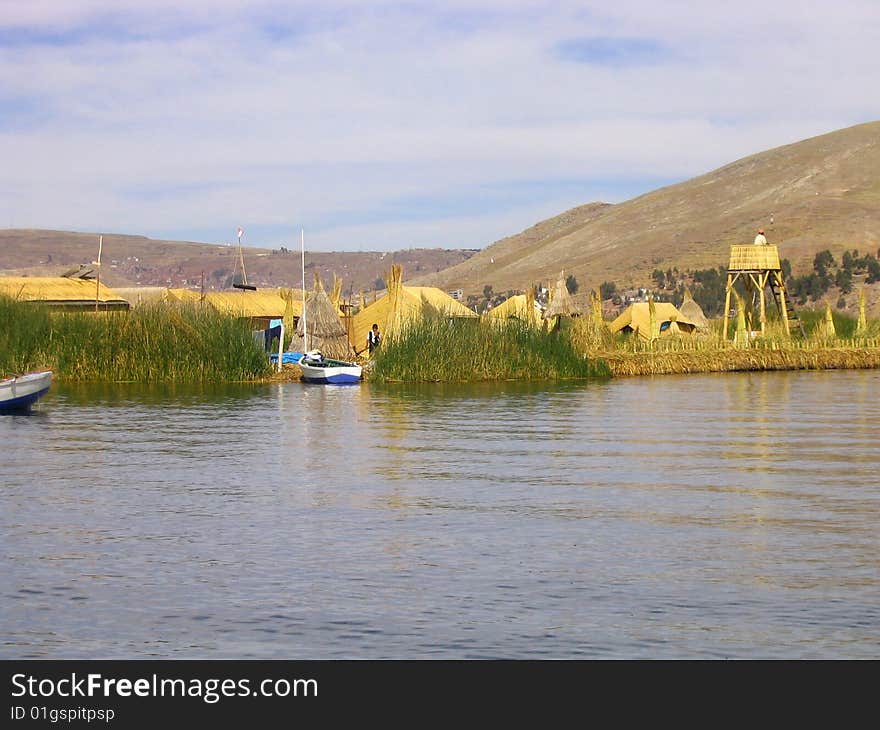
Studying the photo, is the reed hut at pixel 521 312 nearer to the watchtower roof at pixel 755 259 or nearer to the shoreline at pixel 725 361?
the shoreline at pixel 725 361

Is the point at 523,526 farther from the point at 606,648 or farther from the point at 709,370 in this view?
the point at 709,370

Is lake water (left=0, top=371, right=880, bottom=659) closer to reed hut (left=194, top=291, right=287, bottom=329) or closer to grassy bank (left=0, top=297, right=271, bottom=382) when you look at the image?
grassy bank (left=0, top=297, right=271, bottom=382)

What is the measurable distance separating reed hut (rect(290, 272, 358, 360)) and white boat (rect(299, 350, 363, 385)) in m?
4.31

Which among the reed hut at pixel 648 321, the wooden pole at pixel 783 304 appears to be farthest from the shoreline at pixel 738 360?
the reed hut at pixel 648 321

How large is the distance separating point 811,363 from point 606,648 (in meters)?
44.9

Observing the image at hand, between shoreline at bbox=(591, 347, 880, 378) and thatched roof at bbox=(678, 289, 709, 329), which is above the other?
thatched roof at bbox=(678, 289, 709, 329)

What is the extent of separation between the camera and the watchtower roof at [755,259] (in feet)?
203

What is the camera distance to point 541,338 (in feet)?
151

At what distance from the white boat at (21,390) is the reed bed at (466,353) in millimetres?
12968

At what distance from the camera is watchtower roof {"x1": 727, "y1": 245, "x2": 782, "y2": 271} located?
203ft

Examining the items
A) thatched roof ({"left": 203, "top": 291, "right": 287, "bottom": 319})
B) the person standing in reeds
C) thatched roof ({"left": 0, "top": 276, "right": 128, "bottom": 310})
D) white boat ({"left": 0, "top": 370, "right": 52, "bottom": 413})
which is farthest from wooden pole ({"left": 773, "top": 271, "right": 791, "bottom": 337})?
white boat ({"left": 0, "top": 370, "right": 52, "bottom": 413})

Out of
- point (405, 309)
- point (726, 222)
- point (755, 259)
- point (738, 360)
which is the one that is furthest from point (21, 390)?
point (726, 222)
